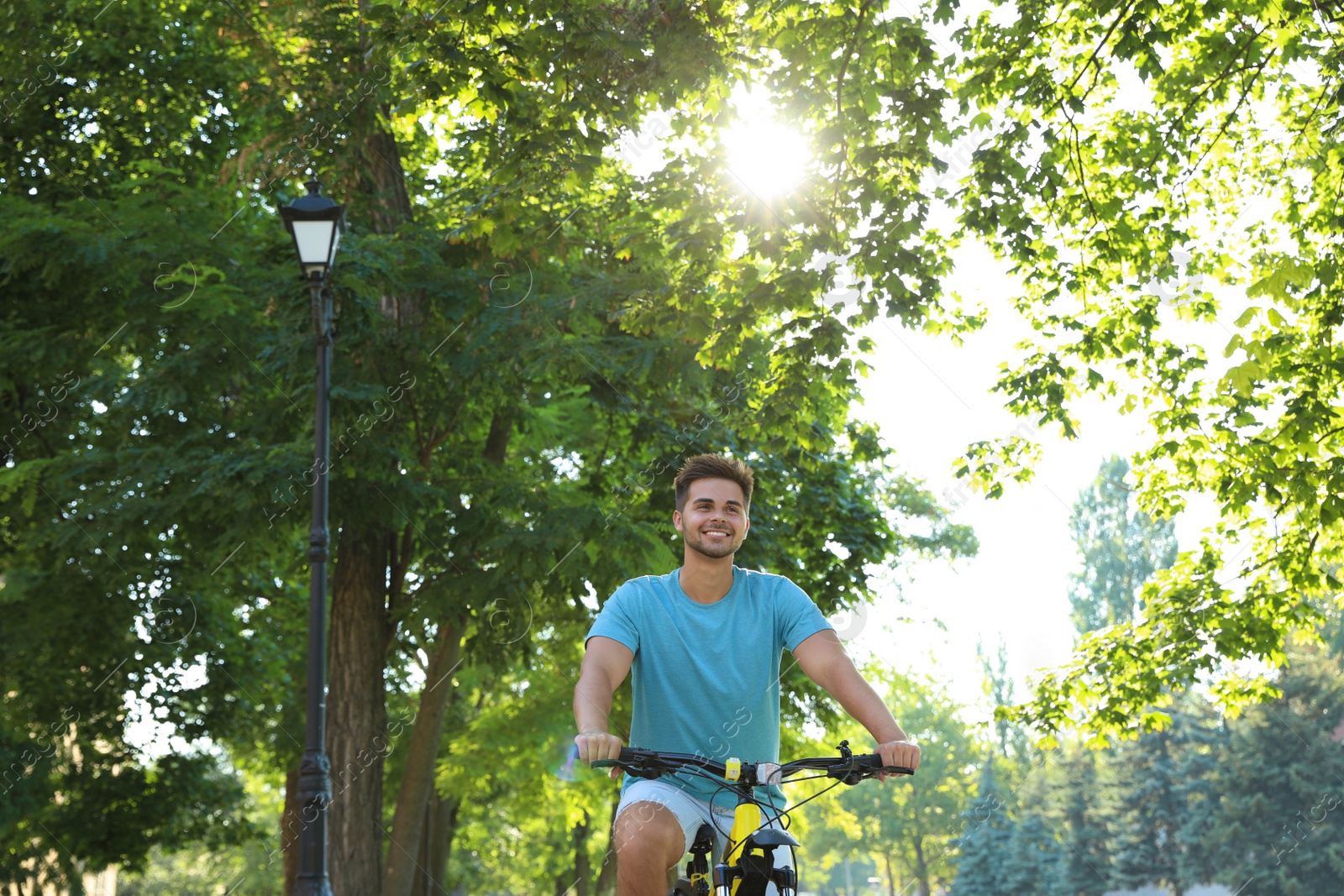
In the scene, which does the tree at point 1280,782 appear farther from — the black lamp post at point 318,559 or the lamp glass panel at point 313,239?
the lamp glass panel at point 313,239

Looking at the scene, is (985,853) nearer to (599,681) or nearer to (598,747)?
(599,681)

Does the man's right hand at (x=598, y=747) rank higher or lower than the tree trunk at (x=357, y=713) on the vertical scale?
lower

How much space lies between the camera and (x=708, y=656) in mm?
3658

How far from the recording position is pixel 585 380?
13344mm

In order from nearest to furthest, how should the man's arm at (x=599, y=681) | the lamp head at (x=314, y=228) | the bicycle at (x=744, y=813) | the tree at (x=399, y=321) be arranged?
the bicycle at (x=744, y=813) → the man's arm at (x=599, y=681) → the tree at (x=399, y=321) → the lamp head at (x=314, y=228)

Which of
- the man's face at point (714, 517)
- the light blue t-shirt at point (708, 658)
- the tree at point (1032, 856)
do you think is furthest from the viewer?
the tree at point (1032, 856)

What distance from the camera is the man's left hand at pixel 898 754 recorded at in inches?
127

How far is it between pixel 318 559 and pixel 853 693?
6656 millimetres

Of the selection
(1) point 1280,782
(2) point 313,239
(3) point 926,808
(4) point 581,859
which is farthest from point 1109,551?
(2) point 313,239

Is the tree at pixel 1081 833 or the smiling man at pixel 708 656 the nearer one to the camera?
the smiling man at pixel 708 656

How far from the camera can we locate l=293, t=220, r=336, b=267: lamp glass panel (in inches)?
382

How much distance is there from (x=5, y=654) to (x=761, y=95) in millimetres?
9990

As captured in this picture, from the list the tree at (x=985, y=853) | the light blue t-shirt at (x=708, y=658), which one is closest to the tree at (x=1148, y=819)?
the tree at (x=985, y=853)

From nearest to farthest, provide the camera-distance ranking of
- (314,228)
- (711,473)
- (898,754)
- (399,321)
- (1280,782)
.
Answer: (898,754) < (711,473) < (314,228) < (399,321) < (1280,782)
